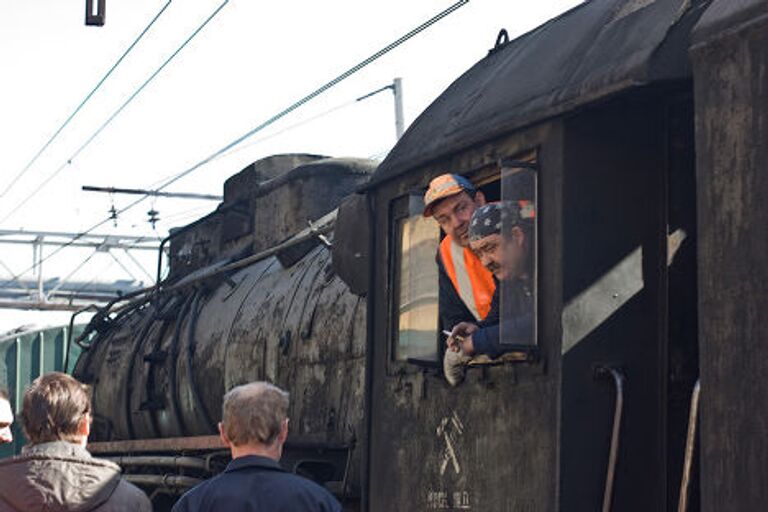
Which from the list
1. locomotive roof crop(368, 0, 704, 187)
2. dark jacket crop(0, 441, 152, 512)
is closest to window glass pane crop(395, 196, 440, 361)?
locomotive roof crop(368, 0, 704, 187)

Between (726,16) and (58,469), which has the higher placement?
(726,16)

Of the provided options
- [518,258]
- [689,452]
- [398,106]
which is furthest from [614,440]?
[398,106]

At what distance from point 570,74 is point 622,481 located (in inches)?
58.9

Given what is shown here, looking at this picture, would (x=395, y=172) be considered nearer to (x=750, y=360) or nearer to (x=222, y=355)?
(x=750, y=360)

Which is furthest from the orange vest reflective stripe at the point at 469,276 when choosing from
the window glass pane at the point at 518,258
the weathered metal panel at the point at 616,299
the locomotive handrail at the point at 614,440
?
the locomotive handrail at the point at 614,440

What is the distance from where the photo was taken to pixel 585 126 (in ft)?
17.3

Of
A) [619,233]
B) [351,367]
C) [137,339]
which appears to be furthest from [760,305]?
[137,339]

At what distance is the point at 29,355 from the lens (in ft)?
93.2

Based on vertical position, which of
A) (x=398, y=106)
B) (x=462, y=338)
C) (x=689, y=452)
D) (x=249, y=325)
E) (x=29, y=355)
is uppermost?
(x=398, y=106)

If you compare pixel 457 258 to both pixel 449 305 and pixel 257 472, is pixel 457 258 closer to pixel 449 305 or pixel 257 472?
pixel 449 305

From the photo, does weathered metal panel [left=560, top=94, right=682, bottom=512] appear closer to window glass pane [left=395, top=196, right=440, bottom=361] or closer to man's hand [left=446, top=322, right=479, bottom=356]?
man's hand [left=446, top=322, right=479, bottom=356]

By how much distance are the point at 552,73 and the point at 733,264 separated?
5.39 feet

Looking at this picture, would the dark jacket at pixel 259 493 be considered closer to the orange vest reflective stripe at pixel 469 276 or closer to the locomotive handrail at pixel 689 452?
the locomotive handrail at pixel 689 452

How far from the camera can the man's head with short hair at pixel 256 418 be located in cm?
457
